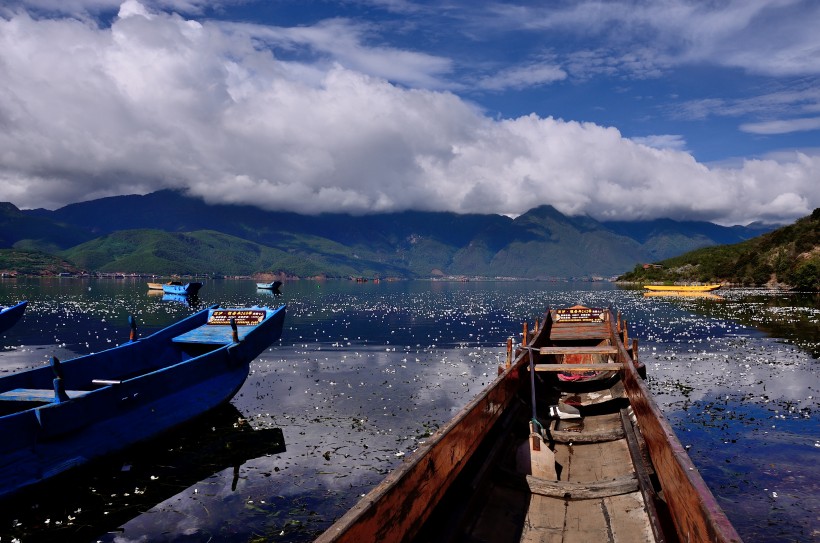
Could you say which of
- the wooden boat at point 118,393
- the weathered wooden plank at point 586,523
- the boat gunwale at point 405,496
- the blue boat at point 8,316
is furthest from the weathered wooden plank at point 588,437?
the blue boat at point 8,316

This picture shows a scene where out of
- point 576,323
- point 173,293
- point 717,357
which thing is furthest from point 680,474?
point 173,293

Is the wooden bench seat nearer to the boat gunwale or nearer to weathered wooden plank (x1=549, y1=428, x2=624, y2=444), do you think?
the boat gunwale

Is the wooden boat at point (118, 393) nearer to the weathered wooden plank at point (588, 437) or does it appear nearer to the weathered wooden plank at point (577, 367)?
the weathered wooden plank at point (577, 367)

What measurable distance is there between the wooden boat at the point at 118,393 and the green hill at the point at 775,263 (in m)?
124

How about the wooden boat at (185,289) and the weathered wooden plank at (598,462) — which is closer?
the weathered wooden plank at (598,462)

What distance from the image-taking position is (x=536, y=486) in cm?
986

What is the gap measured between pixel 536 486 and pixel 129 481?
10.3m

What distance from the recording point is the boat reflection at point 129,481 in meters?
11.0

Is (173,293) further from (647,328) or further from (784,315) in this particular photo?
(784,315)

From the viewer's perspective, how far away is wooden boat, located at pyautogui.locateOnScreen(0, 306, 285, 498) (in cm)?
1089

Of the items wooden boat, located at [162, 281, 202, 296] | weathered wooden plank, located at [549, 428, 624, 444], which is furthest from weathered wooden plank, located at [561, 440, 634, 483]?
wooden boat, located at [162, 281, 202, 296]

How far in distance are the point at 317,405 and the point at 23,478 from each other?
11.6 m

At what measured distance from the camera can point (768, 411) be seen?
1967cm

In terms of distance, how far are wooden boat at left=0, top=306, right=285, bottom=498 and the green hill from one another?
124m
